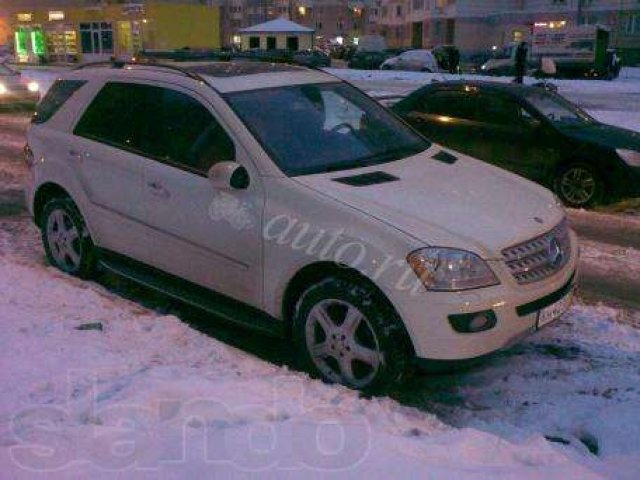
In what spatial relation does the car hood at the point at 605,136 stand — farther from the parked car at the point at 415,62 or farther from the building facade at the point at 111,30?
the building facade at the point at 111,30

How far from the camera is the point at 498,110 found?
9633 mm

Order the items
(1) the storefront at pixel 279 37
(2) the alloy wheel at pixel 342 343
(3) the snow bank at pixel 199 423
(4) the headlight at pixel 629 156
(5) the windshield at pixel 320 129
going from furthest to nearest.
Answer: (1) the storefront at pixel 279 37
(4) the headlight at pixel 629 156
(5) the windshield at pixel 320 129
(2) the alloy wheel at pixel 342 343
(3) the snow bank at pixel 199 423

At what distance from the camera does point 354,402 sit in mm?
3805

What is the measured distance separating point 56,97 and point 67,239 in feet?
3.92

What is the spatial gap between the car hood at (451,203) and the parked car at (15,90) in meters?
17.8

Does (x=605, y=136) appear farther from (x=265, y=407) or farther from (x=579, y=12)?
(x=579, y=12)

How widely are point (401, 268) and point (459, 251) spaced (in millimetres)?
309

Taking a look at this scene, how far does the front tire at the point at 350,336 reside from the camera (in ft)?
12.9

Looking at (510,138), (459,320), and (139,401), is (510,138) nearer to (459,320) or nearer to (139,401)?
(459,320)

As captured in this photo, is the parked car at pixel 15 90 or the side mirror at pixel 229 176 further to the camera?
the parked car at pixel 15 90

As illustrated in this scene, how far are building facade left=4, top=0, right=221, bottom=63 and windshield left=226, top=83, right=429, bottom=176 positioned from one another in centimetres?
3497

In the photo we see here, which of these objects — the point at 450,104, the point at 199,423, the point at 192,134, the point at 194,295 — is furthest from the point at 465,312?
the point at 450,104

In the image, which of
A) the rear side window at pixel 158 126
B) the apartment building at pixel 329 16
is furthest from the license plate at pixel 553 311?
the apartment building at pixel 329 16

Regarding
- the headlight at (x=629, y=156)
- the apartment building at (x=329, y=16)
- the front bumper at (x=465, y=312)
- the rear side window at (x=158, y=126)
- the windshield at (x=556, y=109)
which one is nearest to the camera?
the front bumper at (x=465, y=312)
